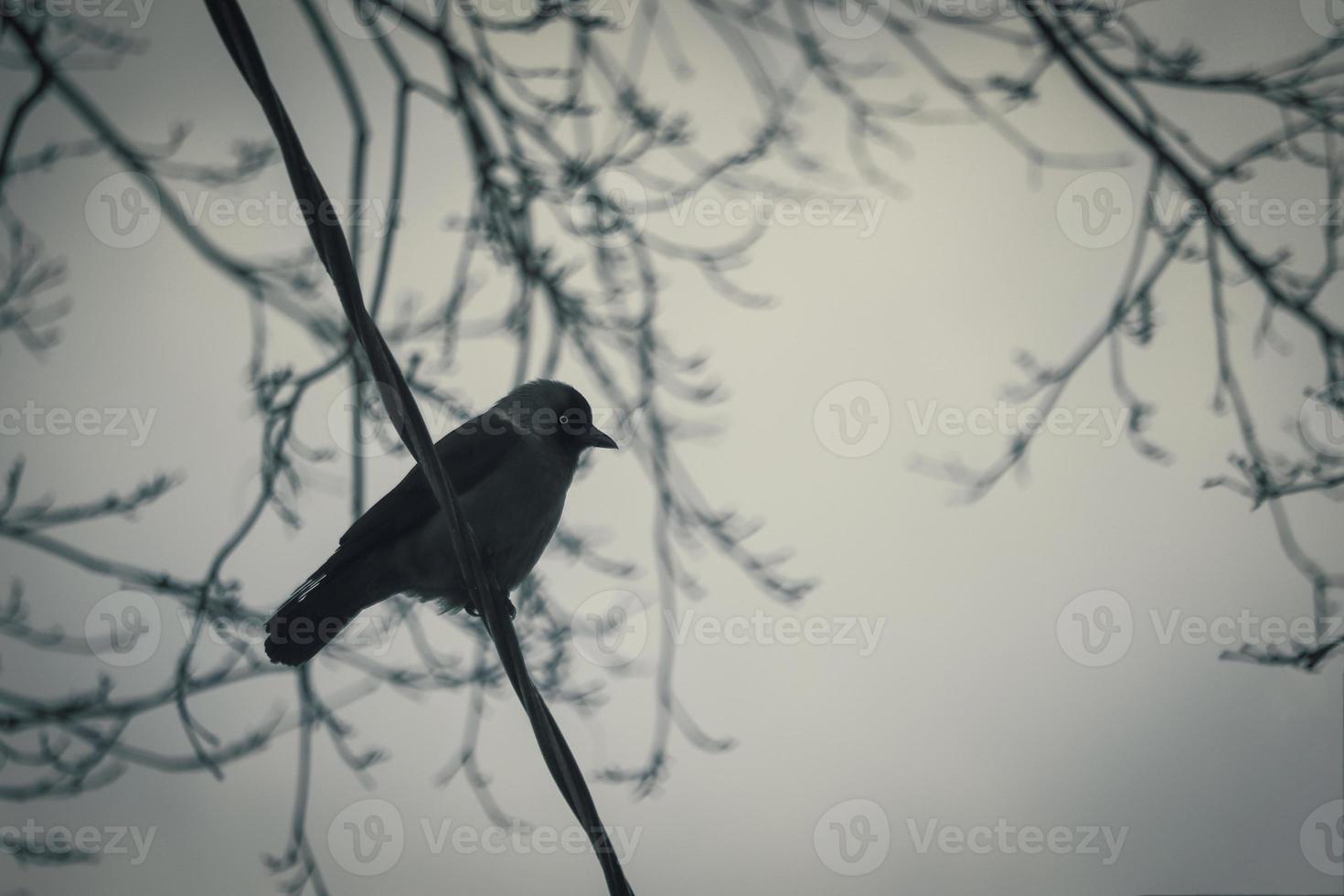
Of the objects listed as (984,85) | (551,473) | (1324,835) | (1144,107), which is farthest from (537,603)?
(1324,835)

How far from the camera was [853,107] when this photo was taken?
4.61 meters

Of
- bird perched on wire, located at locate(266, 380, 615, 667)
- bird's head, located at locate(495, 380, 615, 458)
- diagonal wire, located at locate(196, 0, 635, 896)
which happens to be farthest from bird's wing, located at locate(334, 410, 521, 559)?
diagonal wire, located at locate(196, 0, 635, 896)

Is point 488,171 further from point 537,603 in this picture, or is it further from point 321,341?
point 537,603

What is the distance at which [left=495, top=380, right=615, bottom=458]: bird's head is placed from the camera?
4.80 m

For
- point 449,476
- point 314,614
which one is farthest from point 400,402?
point 314,614

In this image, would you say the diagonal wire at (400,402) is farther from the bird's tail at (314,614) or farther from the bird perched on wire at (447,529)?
the bird's tail at (314,614)

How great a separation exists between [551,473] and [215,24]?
263 cm

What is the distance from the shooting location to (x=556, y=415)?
16.1ft

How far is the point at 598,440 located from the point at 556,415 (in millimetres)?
260

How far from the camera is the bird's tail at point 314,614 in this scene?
13.1 feet

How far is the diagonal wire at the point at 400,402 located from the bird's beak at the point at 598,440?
2253 millimetres

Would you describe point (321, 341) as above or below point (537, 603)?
above

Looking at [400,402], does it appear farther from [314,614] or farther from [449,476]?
[314,614]

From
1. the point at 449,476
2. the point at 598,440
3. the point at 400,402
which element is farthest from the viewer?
the point at 598,440
